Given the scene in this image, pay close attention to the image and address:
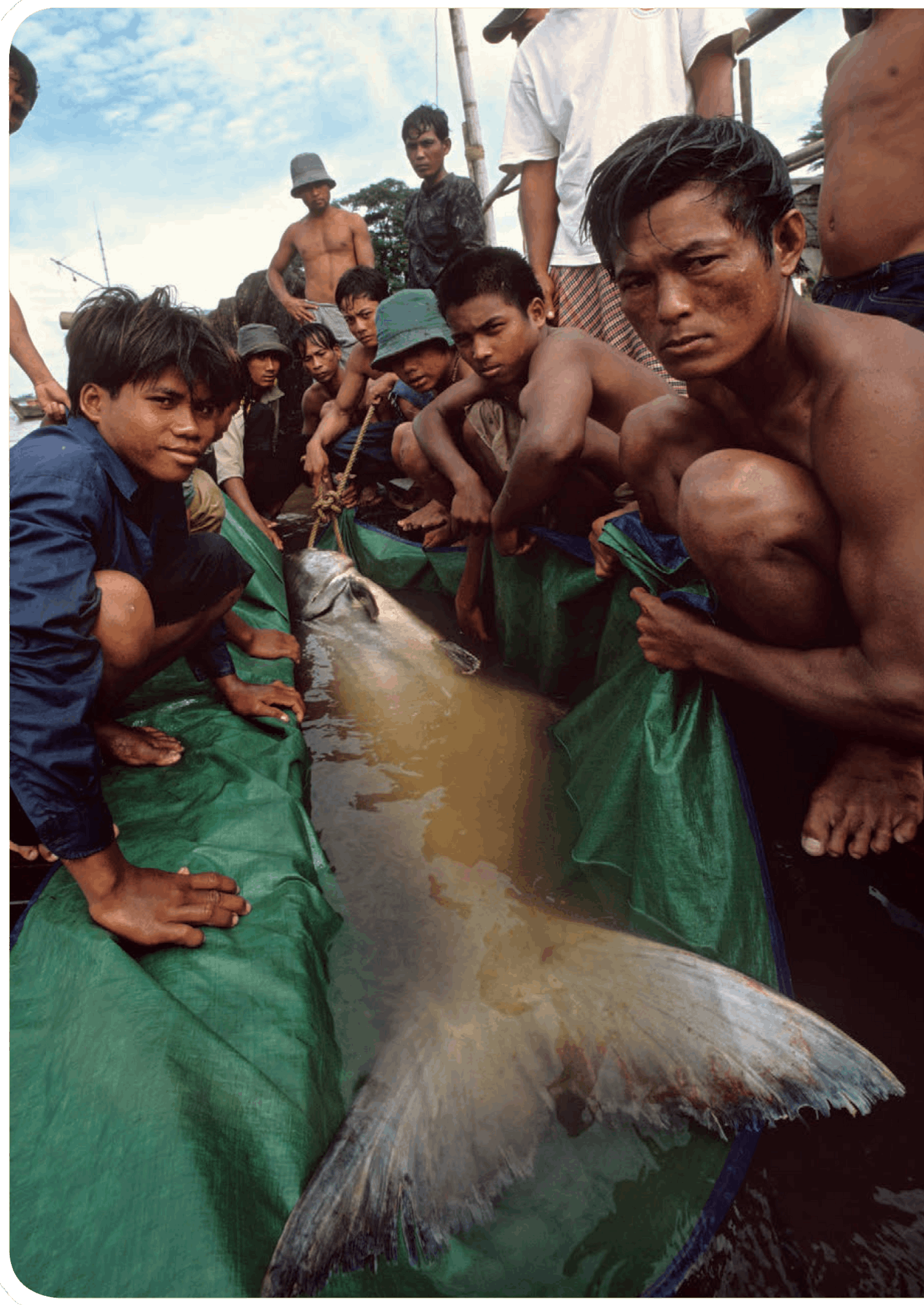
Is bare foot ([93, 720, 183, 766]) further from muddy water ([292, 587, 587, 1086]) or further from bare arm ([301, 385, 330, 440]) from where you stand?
bare arm ([301, 385, 330, 440])

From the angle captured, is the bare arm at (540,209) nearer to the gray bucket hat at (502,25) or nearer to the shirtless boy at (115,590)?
the gray bucket hat at (502,25)

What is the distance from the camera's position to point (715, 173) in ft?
4.54

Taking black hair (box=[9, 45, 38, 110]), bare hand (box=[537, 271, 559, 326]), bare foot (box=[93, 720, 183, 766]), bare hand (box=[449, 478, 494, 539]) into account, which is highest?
A: black hair (box=[9, 45, 38, 110])

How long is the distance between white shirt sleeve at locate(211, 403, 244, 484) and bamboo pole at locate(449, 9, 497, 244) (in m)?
5.85

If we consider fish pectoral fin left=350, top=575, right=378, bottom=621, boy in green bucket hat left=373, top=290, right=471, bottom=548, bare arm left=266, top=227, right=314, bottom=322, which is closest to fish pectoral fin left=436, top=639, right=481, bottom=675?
fish pectoral fin left=350, top=575, right=378, bottom=621

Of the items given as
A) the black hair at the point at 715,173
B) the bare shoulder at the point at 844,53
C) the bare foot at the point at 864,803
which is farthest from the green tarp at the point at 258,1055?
the bare shoulder at the point at 844,53

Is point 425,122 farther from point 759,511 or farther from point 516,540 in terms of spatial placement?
point 759,511

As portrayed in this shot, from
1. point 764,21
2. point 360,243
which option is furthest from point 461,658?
point 360,243

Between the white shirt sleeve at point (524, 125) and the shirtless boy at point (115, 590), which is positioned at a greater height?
the white shirt sleeve at point (524, 125)

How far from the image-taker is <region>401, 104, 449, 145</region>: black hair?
5.45 m

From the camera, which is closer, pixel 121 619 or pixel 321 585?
pixel 121 619

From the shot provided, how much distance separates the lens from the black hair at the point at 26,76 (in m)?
2.78

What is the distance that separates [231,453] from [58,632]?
3940mm

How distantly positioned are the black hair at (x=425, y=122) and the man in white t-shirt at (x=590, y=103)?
Answer: 93.4 inches
